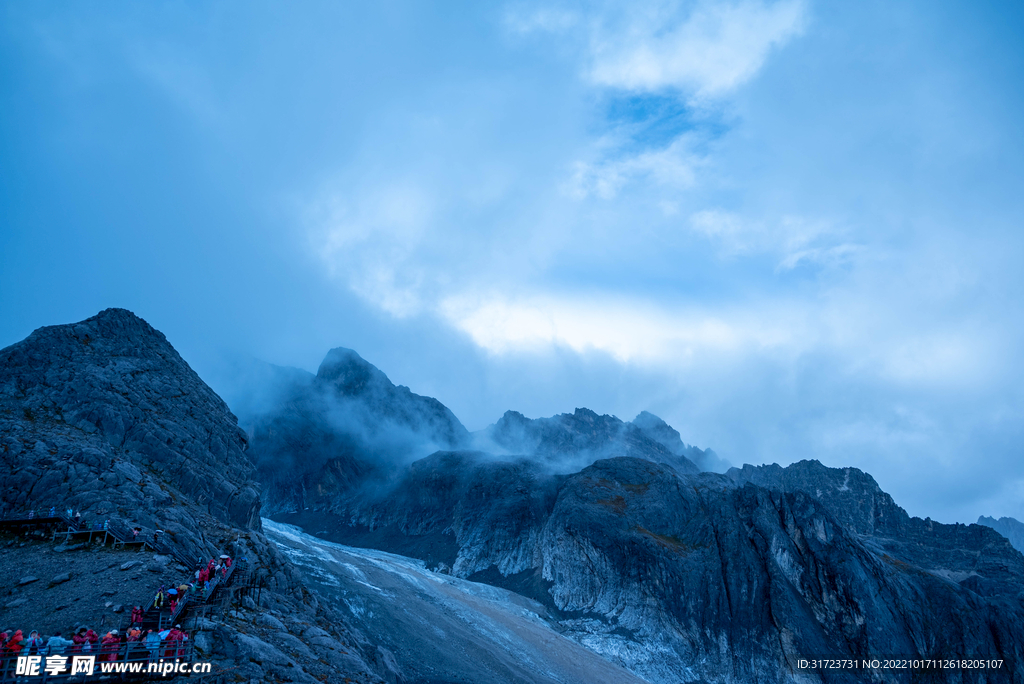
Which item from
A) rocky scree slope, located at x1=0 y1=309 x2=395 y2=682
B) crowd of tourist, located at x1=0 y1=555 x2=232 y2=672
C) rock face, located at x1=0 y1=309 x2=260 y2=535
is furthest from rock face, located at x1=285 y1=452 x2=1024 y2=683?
crowd of tourist, located at x1=0 y1=555 x2=232 y2=672

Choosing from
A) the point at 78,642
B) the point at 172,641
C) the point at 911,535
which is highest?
the point at 911,535

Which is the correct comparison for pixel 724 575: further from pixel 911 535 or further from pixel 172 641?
pixel 172 641

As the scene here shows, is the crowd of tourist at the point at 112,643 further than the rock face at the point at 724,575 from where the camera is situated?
No

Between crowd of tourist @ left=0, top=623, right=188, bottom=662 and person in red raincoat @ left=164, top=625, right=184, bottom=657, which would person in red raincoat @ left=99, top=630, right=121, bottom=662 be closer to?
crowd of tourist @ left=0, top=623, right=188, bottom=662

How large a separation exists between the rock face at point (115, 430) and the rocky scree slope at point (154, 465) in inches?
5.9

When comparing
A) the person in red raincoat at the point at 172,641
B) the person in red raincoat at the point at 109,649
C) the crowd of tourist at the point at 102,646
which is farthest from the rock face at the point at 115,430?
the person in red raincoat at the point at 109,649

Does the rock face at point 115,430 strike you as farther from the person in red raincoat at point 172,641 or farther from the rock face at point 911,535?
the rock face at point 911,535

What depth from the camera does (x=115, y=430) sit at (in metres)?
68.1

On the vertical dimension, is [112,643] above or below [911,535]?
below

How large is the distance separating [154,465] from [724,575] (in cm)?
9348

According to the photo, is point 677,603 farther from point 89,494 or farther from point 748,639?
point 89,494

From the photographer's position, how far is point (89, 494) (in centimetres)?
5281

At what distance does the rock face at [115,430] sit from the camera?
53750 mm

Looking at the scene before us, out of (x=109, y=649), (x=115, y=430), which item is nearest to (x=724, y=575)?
(x=115, y=430)
